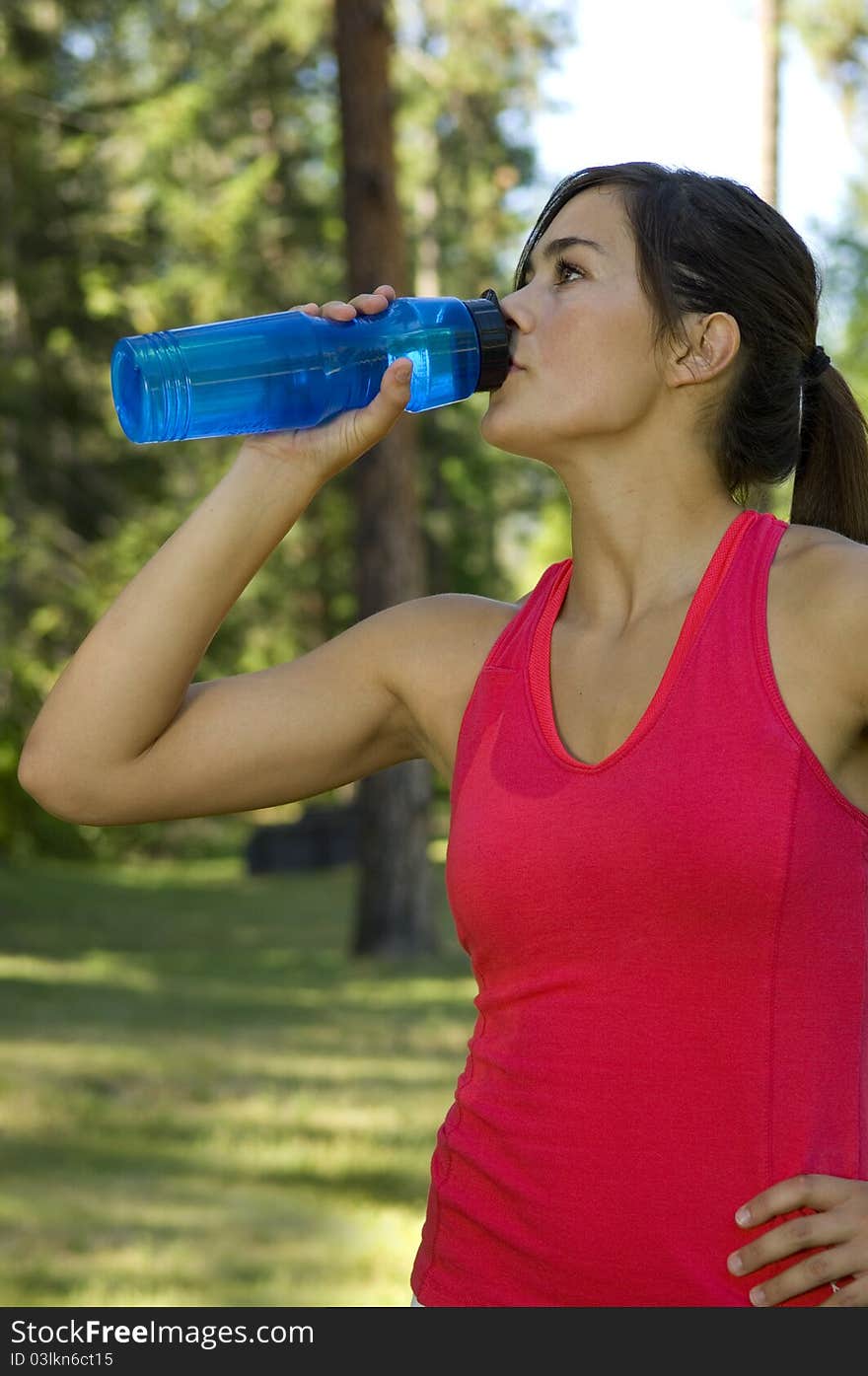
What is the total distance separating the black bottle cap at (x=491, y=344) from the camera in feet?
6.89

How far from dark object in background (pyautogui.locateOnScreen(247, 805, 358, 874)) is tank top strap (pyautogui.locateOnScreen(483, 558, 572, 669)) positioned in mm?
16810

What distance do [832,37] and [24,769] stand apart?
16580 millimetres

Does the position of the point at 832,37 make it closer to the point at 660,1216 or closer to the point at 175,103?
the point at 175,103

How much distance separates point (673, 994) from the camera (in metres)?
1.75

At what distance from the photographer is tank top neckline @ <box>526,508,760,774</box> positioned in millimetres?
1821

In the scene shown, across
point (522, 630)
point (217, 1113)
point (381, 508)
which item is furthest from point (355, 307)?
point (381, 508)

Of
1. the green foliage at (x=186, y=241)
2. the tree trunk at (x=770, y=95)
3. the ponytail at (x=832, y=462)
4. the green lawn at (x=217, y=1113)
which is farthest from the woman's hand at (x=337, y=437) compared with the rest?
the tree trunk at (x=770, y=95)

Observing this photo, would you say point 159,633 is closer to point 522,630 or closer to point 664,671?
point 522,630

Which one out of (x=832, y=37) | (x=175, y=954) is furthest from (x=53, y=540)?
(x=832, y=37)

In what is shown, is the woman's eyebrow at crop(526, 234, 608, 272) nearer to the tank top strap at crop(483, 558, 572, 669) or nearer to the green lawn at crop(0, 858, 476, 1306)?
the tank top strap at crop(483, 558, 572, 669)

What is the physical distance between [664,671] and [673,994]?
0.36 m

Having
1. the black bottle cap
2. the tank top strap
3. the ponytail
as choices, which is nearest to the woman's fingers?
the black bottle cap

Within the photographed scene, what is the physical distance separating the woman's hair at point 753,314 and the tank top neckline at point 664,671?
0.13 m

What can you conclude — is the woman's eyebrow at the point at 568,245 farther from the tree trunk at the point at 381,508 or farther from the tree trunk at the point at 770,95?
the tree trunk at the point at 770,95
